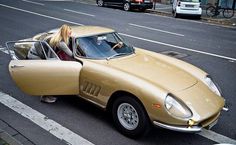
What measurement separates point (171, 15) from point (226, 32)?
5.97 metres

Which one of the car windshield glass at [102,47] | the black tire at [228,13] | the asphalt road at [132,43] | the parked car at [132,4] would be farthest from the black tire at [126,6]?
the car windshield glass at [102,47]

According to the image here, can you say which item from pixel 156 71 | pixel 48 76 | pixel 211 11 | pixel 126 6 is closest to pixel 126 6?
pixel 126 6

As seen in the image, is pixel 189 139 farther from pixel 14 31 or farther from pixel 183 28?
pixel 183 28

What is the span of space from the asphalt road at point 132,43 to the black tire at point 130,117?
141 millimetres

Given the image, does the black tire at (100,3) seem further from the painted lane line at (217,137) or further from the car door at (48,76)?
the painted lane line at (217,137)

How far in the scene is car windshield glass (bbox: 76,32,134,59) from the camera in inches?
211

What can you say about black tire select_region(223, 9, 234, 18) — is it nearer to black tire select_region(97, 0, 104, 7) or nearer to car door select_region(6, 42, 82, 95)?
black tire select_region(97, 0, 104, 7)

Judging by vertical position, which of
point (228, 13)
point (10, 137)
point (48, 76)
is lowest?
point (10, 137)

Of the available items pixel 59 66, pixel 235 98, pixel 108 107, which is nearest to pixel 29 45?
pixel 59 66

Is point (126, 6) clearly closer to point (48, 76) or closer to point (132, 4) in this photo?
point (132, 4)

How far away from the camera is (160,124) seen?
4.25 m

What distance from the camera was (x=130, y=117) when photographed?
4.64 meters

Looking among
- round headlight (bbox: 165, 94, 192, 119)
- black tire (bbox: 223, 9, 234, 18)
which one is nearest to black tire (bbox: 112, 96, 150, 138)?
round headlight (bbox: 165, 94, 192, 119)

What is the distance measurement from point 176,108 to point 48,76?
2.21 meters
